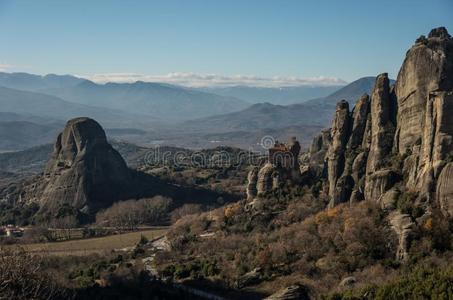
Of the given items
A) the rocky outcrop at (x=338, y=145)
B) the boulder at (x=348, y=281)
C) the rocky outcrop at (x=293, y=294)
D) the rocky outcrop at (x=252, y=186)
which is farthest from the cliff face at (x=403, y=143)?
the rocky outcrop at (x=293, y=294)

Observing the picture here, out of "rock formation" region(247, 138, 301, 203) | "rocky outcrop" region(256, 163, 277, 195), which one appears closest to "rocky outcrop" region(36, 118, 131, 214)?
"rock formation" region(247, 138, 301, 203)

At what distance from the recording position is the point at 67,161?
96.6m

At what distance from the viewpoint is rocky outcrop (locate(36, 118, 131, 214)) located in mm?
90562

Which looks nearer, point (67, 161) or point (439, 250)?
point (439, 250)

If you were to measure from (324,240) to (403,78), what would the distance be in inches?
586

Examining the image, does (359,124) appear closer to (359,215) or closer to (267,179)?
(267,179)

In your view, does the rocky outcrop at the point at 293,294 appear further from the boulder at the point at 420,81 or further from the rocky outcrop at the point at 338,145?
the rocky outcrop at the point at 338,145

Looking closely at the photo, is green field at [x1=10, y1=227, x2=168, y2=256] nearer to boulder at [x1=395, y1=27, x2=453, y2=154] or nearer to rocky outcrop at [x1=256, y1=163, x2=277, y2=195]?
rocky outcrop at [x1=256, y1=163, x2=277, y2=195]

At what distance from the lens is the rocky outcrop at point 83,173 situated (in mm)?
90562

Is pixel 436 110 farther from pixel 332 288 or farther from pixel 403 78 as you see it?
pixel 332 288

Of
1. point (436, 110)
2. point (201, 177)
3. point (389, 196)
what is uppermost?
point (436, 110)

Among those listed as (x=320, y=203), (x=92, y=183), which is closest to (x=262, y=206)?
(x=320, y=203)

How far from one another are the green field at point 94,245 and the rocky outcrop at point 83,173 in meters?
16.5

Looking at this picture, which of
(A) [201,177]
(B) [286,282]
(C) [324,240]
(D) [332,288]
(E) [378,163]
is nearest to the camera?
(D) [332,288]
